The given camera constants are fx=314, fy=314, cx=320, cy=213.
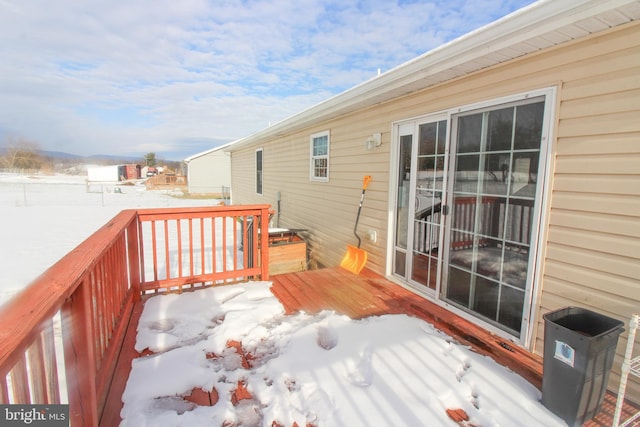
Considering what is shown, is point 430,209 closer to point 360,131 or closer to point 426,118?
point 426,118

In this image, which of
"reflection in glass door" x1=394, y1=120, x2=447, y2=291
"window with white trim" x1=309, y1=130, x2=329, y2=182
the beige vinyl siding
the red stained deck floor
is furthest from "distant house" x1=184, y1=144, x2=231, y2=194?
"reflection in glass door" x1=394, y1=120, x2=447, y2=291

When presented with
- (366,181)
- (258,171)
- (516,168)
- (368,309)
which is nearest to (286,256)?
(366,181)

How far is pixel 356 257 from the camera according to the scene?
4.44 meters

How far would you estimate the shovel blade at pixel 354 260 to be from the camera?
430 cm

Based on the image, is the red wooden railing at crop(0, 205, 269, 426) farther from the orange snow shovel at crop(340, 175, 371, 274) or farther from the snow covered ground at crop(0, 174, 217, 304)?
the orange snow shovel at crop(340, 175, 371, 274)

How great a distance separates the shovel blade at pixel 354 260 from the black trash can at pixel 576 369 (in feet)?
8.45

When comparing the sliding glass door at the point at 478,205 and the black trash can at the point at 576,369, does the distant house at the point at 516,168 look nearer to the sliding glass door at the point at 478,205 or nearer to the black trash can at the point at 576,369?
the sliding glass door at the point at 478,205

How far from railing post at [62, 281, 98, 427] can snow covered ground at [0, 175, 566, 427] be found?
34 centimetres

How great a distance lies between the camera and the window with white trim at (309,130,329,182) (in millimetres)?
5516

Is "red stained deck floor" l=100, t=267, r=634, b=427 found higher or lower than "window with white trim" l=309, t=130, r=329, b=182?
lower

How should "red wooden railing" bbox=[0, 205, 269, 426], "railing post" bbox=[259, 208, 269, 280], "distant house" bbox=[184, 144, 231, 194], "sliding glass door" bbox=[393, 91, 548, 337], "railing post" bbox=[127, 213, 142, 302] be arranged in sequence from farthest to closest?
"distant house" bbox=[184, 144, 231, 194], "railing post" bbox=[259, 208, 269, 280], "railing post" bbox=[127, 213, 142, 302], "sliding glass door" bbox=[393, 91, 548, 337], "red wooden railing" bbox=[0, 205, 269, 426]

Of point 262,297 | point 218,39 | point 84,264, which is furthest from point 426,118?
point 218,39

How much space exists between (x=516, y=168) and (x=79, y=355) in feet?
9.87

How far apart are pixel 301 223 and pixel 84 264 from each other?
5.47 m
